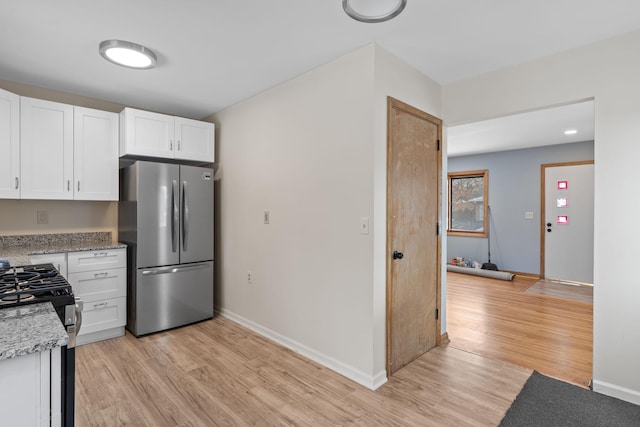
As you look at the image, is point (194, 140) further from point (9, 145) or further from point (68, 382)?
point (68, 382)

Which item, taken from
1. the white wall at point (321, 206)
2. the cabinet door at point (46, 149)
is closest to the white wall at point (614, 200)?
the white wall at point (321, 206)

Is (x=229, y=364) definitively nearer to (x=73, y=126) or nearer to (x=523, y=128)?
(x=73, y=126)

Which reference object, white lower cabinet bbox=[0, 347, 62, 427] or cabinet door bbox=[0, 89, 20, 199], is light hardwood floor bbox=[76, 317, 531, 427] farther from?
cabinet door bbox=[0, 89, 20, 199]

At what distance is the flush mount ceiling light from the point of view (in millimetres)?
2336

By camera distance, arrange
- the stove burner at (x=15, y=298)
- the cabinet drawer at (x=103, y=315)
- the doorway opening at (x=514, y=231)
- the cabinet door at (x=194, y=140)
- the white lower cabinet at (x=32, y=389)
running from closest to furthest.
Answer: the white lower cabinet at (x=32, y=389) → the stove burner at (x=15, y=298) → the cabinet drawer at (x=103, y=315) → the doorway opening at (x=514, y=231) → the cabinet door at (x=194, y=140)

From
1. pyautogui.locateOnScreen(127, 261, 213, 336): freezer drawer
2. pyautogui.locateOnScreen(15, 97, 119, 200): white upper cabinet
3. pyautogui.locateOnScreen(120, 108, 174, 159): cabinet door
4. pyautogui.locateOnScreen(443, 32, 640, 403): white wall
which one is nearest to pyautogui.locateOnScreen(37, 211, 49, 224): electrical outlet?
pyautogui.locateOnScreen(15, 97, 119, 200): white upper cabinet

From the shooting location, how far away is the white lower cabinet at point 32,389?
92 centimetres

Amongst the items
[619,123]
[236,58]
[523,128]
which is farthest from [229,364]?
[523,128]

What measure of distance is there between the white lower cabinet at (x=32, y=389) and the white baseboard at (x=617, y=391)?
2.97 m

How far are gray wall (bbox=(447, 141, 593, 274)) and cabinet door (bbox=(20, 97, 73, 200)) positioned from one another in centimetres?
660

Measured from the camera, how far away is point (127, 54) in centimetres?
244

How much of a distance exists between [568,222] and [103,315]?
6.71 m

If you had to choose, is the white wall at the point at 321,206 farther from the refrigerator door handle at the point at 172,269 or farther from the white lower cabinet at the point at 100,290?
the white lower cabinet at the point at 100,290

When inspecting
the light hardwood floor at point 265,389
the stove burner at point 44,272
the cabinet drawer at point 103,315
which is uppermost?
the stove burner at point 44,272
